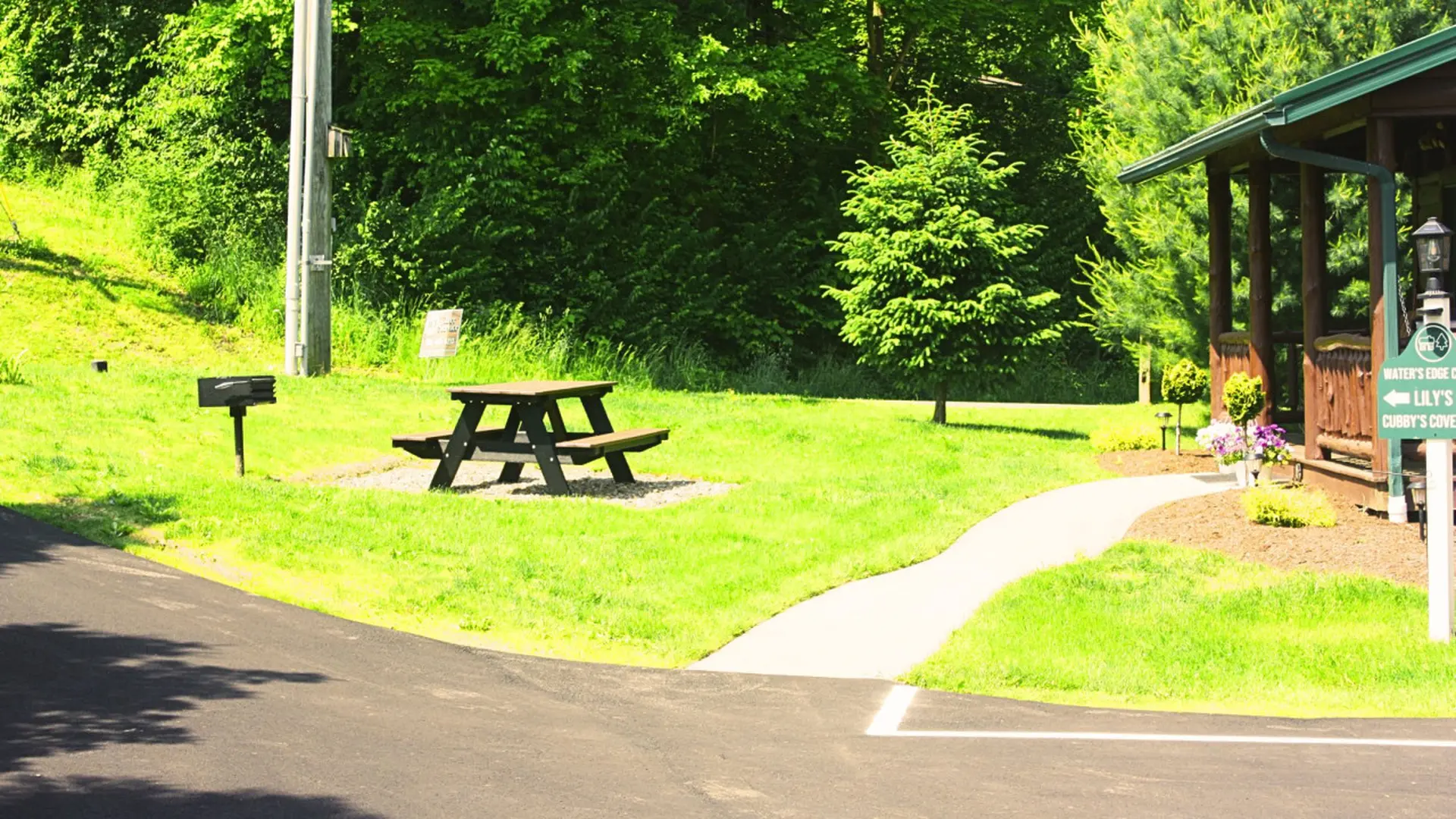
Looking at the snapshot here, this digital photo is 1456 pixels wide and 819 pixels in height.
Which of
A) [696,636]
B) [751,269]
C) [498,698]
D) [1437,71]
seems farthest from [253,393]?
[751,269]

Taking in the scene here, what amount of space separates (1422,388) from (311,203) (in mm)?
15892

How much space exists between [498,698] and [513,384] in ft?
24.2

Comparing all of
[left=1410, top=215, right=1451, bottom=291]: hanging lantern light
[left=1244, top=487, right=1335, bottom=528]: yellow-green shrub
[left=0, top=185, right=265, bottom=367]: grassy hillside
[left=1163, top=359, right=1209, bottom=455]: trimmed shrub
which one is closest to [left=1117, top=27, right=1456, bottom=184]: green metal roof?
[left=1410, top=215, right=1451, bottom=291]: hanging lantern light

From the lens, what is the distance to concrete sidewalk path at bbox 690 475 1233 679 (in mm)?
9008

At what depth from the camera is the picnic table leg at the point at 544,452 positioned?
1389cm

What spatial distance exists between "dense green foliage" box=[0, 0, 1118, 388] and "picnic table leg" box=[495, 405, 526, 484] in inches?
415

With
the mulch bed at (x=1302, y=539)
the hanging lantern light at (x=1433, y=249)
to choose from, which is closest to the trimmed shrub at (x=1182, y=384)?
the mulch bed at (x=1302, y=539)

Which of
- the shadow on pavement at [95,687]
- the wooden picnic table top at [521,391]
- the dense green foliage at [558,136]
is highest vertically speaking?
the dense green foliage at [558,136]

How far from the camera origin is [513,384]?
49.3ft

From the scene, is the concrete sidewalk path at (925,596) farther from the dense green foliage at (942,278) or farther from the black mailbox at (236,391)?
the black mailbox at (236,391)

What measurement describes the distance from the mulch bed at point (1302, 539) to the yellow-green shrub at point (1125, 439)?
465 centimetres

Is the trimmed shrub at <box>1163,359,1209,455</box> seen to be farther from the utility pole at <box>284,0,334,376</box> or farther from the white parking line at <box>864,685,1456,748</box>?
the utility pole at <box>284,0,334,376</box>

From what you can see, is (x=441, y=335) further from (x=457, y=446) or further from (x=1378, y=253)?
(x=1378, y=253)

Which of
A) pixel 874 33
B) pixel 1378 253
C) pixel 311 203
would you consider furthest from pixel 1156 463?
pixel 874 33
